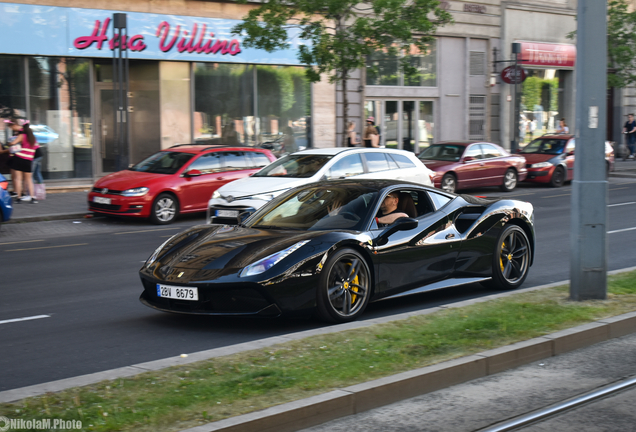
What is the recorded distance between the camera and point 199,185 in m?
16.8

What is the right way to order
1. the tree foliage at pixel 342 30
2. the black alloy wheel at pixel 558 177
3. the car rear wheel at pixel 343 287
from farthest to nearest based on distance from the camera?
the black alloy wheel at pixel 558 177, the tree foliage at pixel 342 30, the car rear wheel at pixel 343 287

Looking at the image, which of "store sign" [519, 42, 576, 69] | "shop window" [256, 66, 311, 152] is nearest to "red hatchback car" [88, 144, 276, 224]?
"shop window" [256, 66, 311, 152]

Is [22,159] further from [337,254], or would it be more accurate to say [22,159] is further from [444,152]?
[337,254]

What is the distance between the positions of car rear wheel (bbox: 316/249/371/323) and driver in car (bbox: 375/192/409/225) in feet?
2.06

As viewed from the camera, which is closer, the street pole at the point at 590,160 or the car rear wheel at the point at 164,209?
the street pole at the point at 590,160

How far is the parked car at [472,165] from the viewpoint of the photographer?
70.5 ft

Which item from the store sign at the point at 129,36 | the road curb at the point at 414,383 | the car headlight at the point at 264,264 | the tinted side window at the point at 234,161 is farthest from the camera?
the store sign at the point at 129,36

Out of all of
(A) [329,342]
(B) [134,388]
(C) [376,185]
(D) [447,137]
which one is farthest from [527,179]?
(B) [134,388]

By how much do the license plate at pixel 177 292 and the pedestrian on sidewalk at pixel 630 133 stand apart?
33.5 m

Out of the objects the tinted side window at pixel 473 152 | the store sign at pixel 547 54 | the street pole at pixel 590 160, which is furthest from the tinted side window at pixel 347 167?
the store sign at pixel 547 54

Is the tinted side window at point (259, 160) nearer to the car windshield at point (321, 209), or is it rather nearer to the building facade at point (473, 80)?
the car windshield at point (321, 209)

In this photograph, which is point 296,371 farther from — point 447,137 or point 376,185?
point 447,137

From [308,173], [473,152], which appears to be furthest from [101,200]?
[473,152]

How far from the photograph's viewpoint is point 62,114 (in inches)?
845
